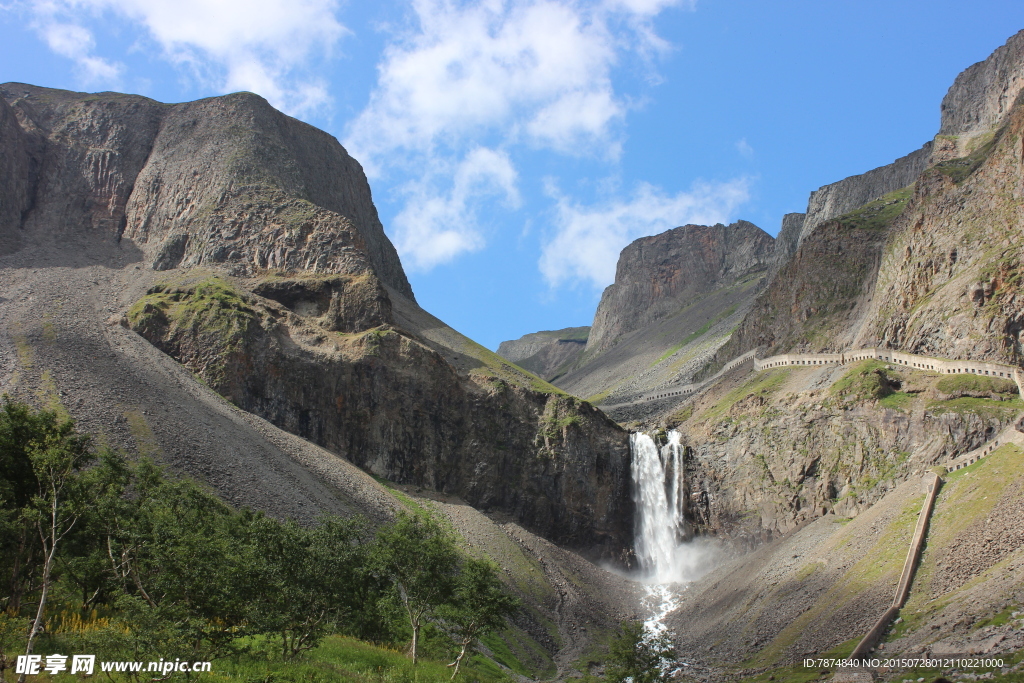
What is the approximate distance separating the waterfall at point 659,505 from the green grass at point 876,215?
172 ft

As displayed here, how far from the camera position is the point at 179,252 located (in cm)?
12412

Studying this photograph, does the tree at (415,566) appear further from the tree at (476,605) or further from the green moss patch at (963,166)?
the green moss patch at (963,166)

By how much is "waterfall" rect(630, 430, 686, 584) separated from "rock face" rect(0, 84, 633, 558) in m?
1.86

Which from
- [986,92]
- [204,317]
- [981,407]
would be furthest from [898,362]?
[986,92]

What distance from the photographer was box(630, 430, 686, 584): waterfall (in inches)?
3863

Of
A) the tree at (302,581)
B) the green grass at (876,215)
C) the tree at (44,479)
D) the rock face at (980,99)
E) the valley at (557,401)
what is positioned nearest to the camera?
the tree at (44,479)

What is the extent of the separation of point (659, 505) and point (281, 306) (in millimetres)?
55603

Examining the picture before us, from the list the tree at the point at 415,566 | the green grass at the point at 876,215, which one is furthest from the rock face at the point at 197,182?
the green grass at the point at 876,215

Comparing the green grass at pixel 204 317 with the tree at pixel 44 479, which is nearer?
the tree at pixel 44 479

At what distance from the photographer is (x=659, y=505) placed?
340 feet

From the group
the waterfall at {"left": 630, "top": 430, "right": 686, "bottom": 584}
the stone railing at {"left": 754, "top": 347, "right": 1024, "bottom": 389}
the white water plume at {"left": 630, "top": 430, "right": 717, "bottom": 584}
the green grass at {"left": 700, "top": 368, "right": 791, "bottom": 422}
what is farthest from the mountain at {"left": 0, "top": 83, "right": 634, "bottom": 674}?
the stone railing at {"left": 754, "top": 347, "right": 1024, "bottom": 389}

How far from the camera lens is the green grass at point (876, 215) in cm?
13225

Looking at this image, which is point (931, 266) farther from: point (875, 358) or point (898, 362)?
point (898, 362)

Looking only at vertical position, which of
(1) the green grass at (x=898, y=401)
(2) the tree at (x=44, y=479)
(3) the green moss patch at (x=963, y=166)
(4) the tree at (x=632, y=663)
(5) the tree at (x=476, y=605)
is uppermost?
(3) the green moss patch at (x=963, y=166)
